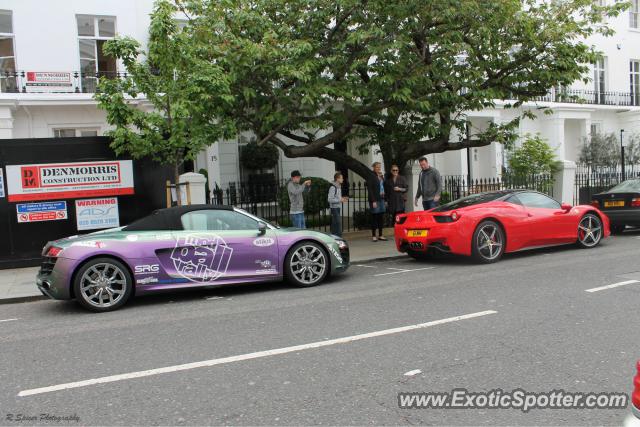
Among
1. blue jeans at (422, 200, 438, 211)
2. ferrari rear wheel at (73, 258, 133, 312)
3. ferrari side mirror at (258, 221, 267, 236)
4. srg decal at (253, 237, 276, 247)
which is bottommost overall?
ferrari rear wheel at (73, 258, 133, 312)

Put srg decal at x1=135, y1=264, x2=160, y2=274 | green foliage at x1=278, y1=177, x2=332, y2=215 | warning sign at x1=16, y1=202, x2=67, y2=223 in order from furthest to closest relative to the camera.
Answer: green foliage at x1=278, y1=177, x2=332, y2=215, warning sign at x1=16, y1=202, x2=67, y2=223, srg decal at x1=135, y1=264, x2=160, y2=274

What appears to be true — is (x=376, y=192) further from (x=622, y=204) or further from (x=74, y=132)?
(x=74, y=132)

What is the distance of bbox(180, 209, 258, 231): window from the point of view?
8.05m

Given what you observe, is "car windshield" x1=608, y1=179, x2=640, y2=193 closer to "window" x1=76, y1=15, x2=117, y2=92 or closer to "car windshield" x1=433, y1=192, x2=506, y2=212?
"car windshield" x1=433, y1=192, x2=506, y2=212

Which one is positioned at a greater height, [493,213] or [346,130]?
[346,130]

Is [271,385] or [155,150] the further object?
[155,150]

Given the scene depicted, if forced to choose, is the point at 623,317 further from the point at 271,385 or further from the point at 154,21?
the point at 154,21

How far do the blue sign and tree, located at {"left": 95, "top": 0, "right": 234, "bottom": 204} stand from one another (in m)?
2.16

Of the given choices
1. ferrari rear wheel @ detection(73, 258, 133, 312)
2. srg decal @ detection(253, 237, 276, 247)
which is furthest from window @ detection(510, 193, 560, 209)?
ferrari rear wheel @ detection(73, 258, 133, 312)

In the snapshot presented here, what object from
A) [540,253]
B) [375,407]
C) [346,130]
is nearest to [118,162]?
[346,130]

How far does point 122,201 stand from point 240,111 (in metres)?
3.19

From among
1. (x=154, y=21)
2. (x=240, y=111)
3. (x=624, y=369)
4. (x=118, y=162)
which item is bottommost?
(x=624, y=369)

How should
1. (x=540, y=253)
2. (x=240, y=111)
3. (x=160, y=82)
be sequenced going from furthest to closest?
(x=240, y=111), (x=540, y=253), (x=160, y=82)

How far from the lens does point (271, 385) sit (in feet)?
14.1
